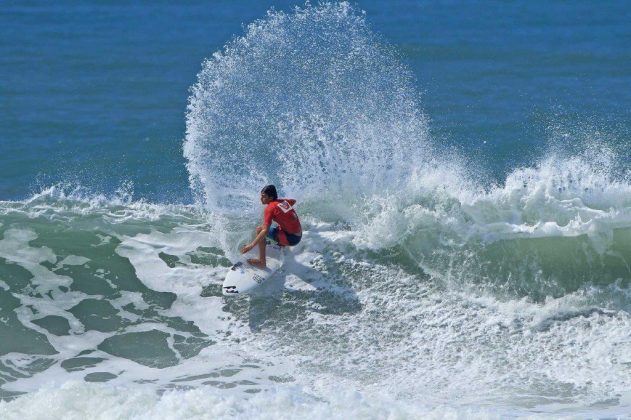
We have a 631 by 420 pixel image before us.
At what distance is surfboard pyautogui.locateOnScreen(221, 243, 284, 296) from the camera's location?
1466 cm

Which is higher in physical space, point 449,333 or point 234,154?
point 234,154

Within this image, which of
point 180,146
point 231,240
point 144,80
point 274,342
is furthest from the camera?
point 144,80

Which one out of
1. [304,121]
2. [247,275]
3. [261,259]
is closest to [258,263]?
[261,259]

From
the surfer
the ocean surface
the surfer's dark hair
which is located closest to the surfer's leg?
the surfer

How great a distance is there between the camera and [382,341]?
45.2 ft

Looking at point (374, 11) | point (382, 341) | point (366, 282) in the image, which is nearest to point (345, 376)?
point (382, 341)

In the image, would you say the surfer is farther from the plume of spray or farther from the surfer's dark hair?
the plume of spray

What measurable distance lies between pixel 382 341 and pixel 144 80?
11229 mm

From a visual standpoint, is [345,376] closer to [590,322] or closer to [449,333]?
[449,333]

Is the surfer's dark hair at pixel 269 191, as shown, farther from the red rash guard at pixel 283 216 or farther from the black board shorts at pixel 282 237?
the black board shorts at pixel 282 237

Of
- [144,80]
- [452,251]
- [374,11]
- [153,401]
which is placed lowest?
[153,401]

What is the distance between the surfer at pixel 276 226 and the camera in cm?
1473

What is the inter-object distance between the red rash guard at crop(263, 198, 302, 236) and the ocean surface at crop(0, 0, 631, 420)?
0.64 m

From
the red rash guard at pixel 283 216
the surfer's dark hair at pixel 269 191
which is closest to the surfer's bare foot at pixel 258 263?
the red rash guard at pixel 283 216
